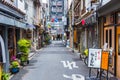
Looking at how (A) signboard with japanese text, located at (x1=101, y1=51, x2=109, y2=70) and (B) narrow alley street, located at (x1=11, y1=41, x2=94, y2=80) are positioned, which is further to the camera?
(B) narrow alley street, located at (x1=11, y1=41, x2=94, y2=80)

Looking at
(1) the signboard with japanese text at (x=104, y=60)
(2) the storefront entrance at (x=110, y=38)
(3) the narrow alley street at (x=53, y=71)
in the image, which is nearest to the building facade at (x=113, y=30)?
(2) the storefront entrance at (x=110, y=38)

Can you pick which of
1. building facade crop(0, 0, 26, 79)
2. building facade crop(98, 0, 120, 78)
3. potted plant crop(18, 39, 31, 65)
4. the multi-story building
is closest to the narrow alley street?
potted plant crop(18, 39, 31, 65)

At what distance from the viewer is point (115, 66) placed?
1623cm

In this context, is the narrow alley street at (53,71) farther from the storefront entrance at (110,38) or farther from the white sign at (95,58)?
the white sign at (95,58)

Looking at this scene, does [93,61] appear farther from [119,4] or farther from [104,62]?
[119,4]

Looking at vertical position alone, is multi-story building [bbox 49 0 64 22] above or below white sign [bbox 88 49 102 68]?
above

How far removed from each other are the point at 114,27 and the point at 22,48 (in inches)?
286

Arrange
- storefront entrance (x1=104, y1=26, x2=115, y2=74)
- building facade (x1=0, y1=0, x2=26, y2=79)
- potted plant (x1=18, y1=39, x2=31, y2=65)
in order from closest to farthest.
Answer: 1. building facade (x1=0, y1=0, x2=26, y2=79)
2. storefront entrance (x1=104, y1=26, x2=115, y2=74)
3. potted plant (x1=18, y1=39, x2=31, y2=65)

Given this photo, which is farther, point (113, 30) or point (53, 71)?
point (53, 71)

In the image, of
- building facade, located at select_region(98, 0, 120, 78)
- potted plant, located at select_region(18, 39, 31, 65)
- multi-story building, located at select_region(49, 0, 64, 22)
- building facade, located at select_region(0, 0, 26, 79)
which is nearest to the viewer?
building facade, located at select_region(0, 0, 26, 79)

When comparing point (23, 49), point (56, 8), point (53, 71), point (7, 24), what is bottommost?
point (53, 71)

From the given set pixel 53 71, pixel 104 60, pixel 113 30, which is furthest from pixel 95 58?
pixel 53 71

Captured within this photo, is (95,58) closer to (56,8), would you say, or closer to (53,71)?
(53,71)

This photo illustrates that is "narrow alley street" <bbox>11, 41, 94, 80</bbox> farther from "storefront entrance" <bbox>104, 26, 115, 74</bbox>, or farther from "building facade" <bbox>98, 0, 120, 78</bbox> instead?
"building facade" <bbox>98, 0, 120, 78</bbox>
